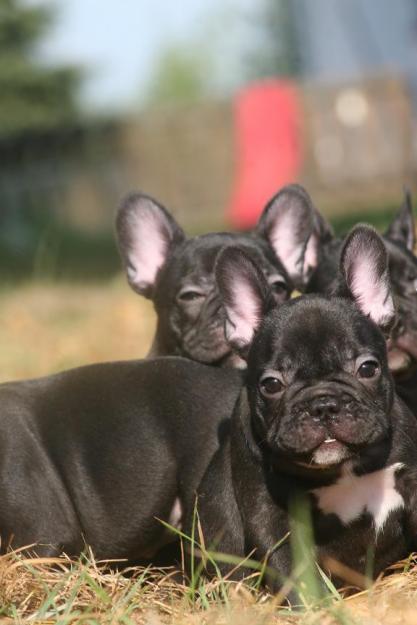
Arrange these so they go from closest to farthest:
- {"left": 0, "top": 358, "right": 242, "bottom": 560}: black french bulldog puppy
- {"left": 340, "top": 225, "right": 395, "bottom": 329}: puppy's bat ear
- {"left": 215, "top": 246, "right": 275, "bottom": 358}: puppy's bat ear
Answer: {"left": 340, "top": 225, "right": 395, "bottom": 329}: puppy's bat ear
{"left": 215, "top": 246, "right": 275, "bottom": 358}: puppy's bat ear
{"left": 0, "top": 358, "right": 242, "bottom": 560}: black french bulldog puppy

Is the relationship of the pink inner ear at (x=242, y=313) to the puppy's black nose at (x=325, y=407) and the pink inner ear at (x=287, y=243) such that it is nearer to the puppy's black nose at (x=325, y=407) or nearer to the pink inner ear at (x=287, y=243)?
the puppy's black nose at (x=325, y=407)

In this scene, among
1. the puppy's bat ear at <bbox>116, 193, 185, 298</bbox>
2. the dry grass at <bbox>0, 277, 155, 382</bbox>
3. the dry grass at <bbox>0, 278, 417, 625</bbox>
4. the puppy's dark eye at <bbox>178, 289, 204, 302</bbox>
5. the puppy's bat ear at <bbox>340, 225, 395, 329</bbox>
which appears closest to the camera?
the dry grass at <bbox>0, 278, 417, 625</bbox>

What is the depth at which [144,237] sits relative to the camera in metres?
6.06

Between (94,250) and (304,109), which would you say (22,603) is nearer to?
(94,250)

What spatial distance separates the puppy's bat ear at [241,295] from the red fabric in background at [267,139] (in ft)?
42.6

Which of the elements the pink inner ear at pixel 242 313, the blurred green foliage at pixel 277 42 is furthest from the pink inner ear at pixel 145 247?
the blurred green foliage at pixel 277 42

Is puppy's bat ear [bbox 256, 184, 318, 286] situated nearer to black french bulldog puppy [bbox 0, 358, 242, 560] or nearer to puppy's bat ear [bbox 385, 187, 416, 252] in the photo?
puppy's bat ear [bbox 385, 187, 416, 252]

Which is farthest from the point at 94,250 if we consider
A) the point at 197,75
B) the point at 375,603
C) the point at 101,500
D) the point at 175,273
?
the point at 197,75

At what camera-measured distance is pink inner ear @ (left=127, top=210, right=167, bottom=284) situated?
6.03m

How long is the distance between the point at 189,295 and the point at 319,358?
5.96 feet

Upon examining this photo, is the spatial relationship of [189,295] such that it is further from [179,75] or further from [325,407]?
[179,75]

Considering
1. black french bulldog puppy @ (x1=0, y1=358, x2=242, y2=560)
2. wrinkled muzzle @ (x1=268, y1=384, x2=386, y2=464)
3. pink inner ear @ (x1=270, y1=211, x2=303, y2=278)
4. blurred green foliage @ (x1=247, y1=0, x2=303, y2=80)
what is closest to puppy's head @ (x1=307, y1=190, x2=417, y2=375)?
pink inner ear @ (x1=270, y1=211, x2=303, y2=278)

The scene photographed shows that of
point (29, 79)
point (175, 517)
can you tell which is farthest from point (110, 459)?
point (29, 79)

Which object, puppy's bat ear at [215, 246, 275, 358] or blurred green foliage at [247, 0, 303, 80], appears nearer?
puppy's bat ear at [215, 246, 275, 358]
